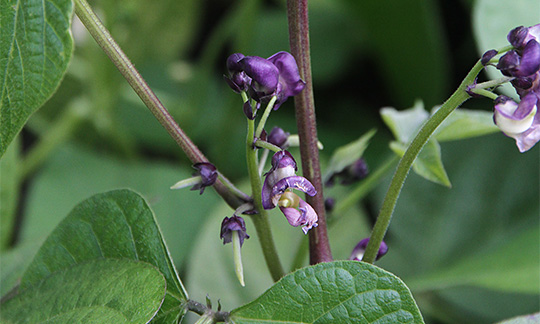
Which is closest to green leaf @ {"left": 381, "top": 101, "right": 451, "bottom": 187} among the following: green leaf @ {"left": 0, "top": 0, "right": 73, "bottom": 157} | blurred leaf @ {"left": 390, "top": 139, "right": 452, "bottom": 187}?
blurred leaf @ {"left": 390, "top": 139, "right": 452, "bottom": 187}

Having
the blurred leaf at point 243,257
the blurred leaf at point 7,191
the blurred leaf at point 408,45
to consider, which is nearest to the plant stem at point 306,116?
the blurred leaf at point 243,257

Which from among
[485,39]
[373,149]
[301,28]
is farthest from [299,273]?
[373,149]

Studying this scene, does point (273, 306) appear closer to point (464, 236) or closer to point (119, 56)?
point (119, 56)

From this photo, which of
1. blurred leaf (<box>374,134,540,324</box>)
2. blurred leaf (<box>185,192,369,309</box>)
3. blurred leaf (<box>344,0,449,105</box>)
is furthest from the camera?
blurred leaf (<box>344,0,449,105</box>)

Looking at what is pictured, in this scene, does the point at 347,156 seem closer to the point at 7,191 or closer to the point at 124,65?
the point at 124,65

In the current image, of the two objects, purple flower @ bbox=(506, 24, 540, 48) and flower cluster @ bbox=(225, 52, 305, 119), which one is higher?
flower cluster @ bbox=(225, 52, 305, 119)

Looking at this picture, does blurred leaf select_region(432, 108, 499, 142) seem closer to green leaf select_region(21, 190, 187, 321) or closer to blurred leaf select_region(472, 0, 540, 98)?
blurred leaf select_region(472, 0, 540, 98)
